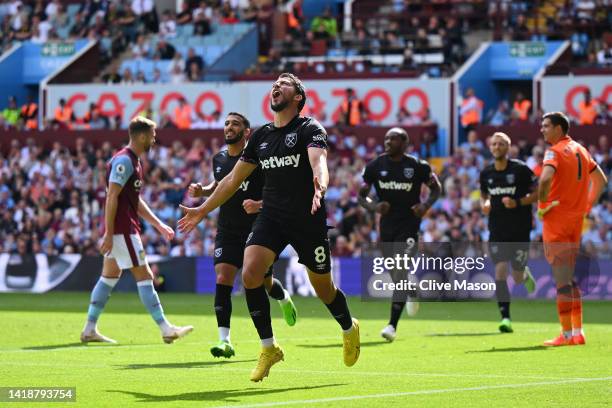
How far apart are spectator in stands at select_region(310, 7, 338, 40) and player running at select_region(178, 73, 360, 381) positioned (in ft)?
93.4

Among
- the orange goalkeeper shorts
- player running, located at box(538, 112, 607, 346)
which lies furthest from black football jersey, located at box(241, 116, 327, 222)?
the orange goalkeeper shorts

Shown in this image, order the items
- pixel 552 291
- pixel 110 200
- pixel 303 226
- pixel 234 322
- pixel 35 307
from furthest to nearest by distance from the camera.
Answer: pixel 552 291 < pixel 35 307 < pixel 234 322 < pixel 110 200 < pixel 303 226

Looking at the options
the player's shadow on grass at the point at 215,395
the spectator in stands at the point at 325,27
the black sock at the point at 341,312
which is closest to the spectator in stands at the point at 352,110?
Result: the spectator in stands at the point at 325,27

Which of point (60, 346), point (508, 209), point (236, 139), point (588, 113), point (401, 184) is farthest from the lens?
point (588, 113)

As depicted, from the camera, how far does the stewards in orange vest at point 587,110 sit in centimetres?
3234

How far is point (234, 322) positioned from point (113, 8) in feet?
88.0

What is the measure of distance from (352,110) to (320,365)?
73.8ft

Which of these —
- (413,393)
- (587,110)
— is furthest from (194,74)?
(413,393)

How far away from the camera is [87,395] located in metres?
10.6

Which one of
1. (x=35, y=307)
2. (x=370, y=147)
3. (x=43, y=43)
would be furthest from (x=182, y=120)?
(x=35, y=307)

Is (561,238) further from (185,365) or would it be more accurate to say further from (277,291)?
(185,365)

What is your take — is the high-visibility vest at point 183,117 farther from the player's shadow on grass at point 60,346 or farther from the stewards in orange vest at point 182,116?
the player's shadow on grass at point 60,346

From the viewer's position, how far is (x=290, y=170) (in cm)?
1152

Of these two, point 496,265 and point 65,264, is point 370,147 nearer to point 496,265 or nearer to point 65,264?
point 65,264
